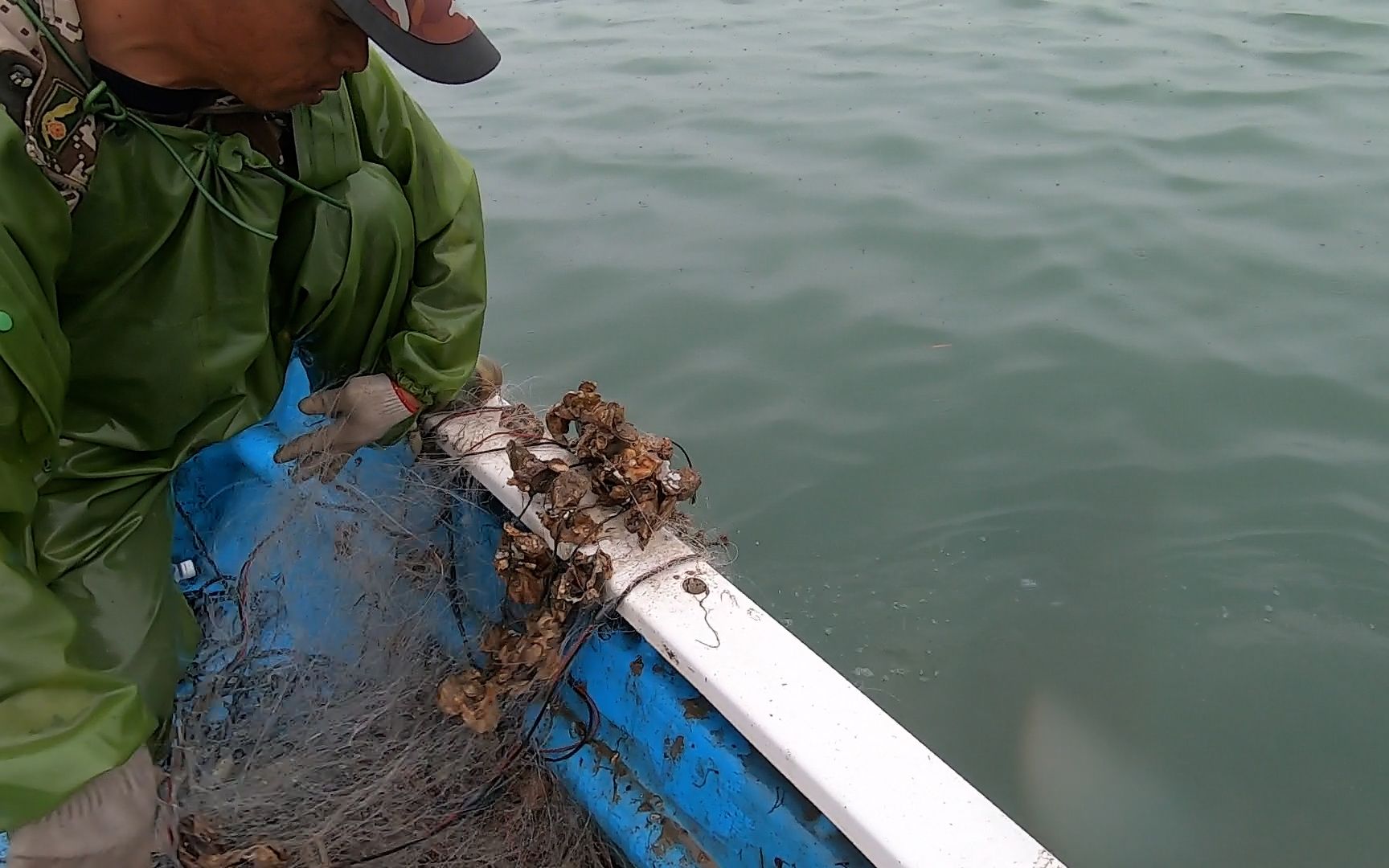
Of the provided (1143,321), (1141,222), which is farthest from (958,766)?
(1141,222)

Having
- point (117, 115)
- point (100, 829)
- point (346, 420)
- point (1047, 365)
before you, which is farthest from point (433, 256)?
point (1047, 365)

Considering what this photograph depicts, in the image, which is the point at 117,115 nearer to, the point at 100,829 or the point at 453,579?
the point at 100,829

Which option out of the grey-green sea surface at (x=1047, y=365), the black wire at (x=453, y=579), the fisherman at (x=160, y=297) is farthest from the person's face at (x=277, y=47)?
the grey-green sea surface at (x=1047, y=365)

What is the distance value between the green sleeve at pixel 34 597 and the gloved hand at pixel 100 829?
50mm

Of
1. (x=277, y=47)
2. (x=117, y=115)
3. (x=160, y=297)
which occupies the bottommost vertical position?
(x=160, y=297)

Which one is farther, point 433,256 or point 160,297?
point 433,256

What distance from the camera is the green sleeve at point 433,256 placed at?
2.40m

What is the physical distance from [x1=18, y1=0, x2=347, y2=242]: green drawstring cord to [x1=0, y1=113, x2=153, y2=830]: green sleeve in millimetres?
149

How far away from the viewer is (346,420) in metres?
2.42

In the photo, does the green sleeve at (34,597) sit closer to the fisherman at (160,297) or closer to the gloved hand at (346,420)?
the fisherman at (160,297)

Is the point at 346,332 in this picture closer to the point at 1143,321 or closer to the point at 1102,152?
the point at 1143,321

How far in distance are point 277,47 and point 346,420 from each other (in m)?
0.99

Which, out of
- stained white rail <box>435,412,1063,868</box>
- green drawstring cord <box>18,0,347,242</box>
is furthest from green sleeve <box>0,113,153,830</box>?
stained white rail <box>435,412,1063,868</box>

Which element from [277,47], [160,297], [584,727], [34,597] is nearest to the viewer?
[34,597]
